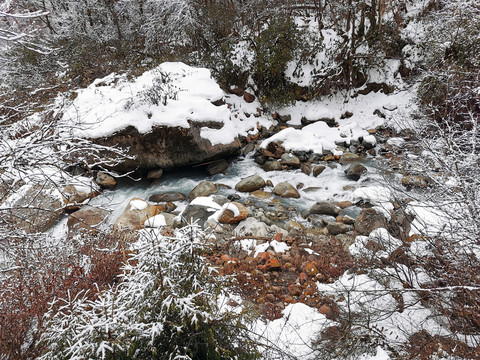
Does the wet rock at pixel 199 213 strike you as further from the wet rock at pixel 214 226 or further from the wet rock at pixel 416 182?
the wet rock at pixel 416 182

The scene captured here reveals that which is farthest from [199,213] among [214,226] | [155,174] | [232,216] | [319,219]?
[155,174]

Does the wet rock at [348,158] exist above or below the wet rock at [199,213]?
below

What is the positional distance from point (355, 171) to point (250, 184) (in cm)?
286

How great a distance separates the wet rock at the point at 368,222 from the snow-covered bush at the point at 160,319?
4.05m

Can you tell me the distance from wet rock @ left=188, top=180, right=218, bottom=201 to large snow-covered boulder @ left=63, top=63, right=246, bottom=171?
1.08 m

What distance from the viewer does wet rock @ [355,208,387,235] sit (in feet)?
16.8

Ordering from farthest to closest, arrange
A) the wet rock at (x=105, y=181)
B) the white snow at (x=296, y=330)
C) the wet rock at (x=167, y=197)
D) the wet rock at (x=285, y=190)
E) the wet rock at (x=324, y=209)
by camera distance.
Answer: the wet rock at (x=105, y=181) → the wet rock at (x=167, y=197) → the wet rock at (x=285, y=190) → the wet rock at (x=324, y=209) → the white snow at (x=296, y=330)

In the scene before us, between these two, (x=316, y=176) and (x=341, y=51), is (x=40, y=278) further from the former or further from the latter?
(x=341, y=51)

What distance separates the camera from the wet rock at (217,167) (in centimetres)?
820

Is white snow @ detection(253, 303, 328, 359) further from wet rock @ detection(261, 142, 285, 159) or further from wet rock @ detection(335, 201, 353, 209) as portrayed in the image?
wet rock @ detection(261, 142, 285, 159)

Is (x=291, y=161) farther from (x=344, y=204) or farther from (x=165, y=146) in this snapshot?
(x=165, y=146)

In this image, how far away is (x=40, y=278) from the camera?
8.45 ft

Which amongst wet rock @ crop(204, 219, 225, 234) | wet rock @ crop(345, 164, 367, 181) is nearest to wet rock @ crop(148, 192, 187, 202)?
wet rock @ crop(204, 219, 225, 234)

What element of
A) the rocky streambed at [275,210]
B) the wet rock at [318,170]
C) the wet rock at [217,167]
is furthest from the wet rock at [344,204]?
the wet rock at [217,167]
